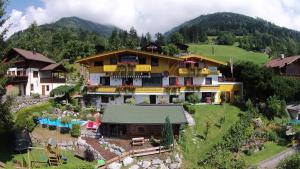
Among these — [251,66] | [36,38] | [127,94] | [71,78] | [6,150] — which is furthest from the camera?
[36,38]

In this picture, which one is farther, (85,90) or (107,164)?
(85,90)

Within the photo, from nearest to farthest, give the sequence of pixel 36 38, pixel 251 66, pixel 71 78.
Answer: pixel 251 66 → pixel 71 78 → pixel 36 38

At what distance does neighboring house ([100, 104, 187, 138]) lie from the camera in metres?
44.0

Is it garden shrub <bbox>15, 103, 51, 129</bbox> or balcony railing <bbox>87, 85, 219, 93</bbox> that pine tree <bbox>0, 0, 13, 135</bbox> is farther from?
balcony railing <bbox>87, 85, 219, 93</bbox>

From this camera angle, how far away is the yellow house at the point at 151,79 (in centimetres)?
5666

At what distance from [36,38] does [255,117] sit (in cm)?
6817

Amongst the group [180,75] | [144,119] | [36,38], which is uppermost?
[36,38]

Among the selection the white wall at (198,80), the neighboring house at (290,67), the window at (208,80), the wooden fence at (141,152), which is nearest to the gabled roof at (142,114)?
the wooden fence at (141,152)

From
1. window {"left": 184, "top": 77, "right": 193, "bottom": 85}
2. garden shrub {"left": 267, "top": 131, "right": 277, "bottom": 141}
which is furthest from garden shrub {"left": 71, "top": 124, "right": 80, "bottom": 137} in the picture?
garden shrub {"left": 267, "top": 131, "right": 277, "bottom": 141}

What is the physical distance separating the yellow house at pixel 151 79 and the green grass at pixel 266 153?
13850mm

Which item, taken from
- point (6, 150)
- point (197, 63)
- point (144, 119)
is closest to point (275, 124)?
point (197, 63)

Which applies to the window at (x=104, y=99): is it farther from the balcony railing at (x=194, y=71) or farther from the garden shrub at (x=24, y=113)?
the balcony railing at (x=194, y=71)

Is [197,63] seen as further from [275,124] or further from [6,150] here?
[6,150]

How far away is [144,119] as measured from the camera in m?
44.2
